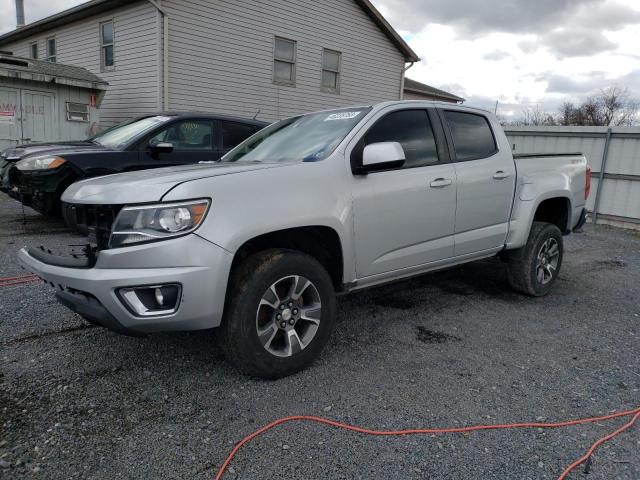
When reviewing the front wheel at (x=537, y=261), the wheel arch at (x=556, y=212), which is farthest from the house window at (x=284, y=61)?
the front wheel at (x=537, y=261)

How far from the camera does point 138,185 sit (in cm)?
267

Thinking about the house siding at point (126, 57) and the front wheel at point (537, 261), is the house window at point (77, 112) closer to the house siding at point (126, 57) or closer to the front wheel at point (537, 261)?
the house siding at point (126, 57)

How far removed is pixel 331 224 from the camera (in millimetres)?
3129

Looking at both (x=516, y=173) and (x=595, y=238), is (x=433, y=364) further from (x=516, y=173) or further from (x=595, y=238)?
(x=595, y=238)

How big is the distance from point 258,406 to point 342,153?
5.59 ft

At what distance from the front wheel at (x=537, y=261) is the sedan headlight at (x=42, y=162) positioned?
553 cm

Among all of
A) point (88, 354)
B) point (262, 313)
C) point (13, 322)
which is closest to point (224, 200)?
point (262, 313)

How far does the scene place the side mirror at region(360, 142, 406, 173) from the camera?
319 cm

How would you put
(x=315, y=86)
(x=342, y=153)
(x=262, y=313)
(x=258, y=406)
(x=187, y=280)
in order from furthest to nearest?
(x=315, y=86) < (x=342, y=153) < (x=262, y=313) < (x=258, y=406) < (x=187, y=280)

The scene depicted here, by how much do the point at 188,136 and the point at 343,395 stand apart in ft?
17.6

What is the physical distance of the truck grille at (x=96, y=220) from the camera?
107 inches

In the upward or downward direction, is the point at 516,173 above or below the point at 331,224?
above

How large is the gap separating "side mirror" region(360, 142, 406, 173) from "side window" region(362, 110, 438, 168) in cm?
30

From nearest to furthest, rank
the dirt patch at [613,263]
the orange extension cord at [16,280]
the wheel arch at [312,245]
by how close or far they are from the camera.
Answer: the wheel arch at [312,245], the orange extension cord at [16,280], the dirt patch at [613,263]
